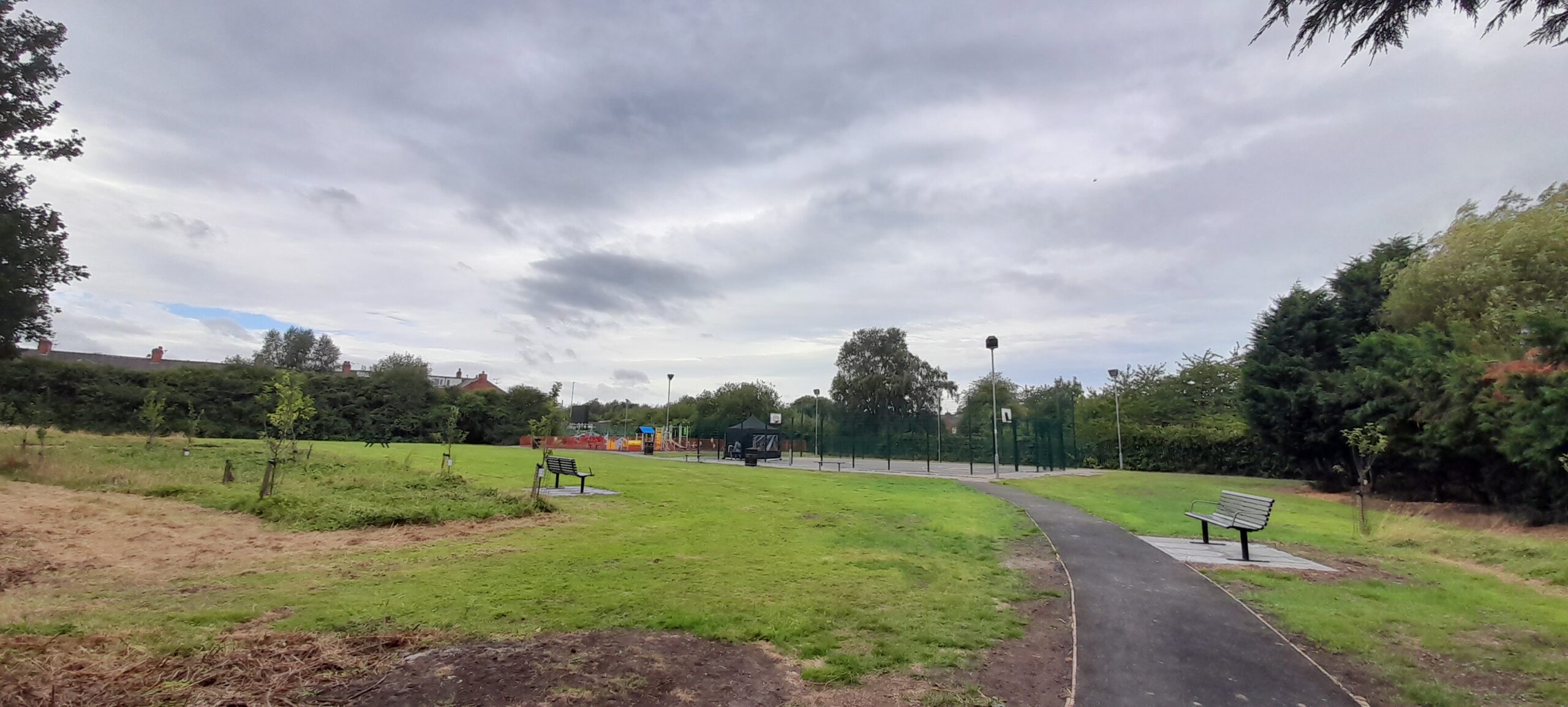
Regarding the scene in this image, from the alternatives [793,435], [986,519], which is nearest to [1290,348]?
[986,519]

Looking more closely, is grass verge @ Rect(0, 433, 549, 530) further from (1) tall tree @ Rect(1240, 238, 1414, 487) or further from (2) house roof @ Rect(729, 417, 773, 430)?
(1) tall tree @ Rect(1240, 238, 1414, 487)

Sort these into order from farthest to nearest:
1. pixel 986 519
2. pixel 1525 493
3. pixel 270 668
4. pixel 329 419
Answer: pixel 329 419
pixel 1525 493
pixel 986 519
pixel 270 668

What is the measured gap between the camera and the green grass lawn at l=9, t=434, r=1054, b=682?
4.87 meters

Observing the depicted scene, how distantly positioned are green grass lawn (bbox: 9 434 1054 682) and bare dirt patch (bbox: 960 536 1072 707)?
20 centimetres

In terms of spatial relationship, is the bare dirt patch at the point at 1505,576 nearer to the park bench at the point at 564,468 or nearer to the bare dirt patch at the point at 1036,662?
the bare dirt patch at the point at 1036,662

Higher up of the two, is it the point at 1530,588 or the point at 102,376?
the point at 102,376

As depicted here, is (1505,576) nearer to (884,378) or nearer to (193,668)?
(193,668)

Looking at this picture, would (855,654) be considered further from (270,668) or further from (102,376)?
(102,376)

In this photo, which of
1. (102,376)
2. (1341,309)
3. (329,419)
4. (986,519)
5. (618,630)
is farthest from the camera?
(329,419)

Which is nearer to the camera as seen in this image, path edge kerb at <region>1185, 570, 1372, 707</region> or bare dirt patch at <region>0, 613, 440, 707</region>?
bare dirt patch at <region>0, 613, 440, 707</region>

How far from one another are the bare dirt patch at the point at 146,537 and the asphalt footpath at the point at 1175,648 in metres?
7.27

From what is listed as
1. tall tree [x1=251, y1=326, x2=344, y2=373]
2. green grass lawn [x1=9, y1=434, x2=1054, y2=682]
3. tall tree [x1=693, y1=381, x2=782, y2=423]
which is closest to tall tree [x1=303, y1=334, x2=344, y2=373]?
tall tree [x1=251, y1=326, x2=344, y2=373]

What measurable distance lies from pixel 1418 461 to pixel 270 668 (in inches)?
960

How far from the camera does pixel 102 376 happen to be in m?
33.9
